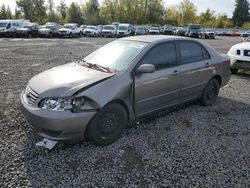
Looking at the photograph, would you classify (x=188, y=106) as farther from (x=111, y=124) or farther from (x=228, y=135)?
(x=111, y=124)

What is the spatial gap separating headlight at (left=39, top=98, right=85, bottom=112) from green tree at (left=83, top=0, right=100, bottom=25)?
7146 centimetres

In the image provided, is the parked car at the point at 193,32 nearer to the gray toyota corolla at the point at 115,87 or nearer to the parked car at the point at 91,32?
the parked car at the point at 91,32

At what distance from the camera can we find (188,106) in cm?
616

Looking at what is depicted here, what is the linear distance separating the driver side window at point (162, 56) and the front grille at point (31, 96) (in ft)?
5.79

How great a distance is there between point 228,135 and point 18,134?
347 cm

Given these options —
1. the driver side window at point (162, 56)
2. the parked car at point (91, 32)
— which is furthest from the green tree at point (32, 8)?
the driver side window at point (162, 56)

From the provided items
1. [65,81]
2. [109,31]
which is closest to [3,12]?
[109,31]

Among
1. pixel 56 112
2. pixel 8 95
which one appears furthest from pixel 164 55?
pixel 8 95

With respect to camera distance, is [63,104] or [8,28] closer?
[63,104]

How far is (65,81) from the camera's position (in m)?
4.05

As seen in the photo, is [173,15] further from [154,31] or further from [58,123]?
[58,123]

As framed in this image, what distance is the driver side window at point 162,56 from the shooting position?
4734 millimetres

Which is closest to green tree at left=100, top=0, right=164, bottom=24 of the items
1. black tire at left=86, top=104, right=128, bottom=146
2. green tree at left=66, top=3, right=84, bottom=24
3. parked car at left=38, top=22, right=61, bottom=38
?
green tree at left=66, top=3, right=84, bottom=24

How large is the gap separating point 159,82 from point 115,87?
3.33 feet
